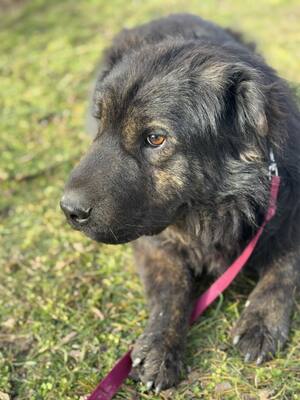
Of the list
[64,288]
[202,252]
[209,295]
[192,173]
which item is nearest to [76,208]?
[192,173]

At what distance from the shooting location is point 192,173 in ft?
10.9

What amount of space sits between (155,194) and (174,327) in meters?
0.89

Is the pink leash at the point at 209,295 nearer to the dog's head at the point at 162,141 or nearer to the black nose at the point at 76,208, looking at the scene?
the dog's head at the point at 162,141

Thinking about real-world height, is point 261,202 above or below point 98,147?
below

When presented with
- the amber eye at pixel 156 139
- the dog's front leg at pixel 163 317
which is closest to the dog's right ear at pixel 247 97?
the amber eye at pixel 156 139

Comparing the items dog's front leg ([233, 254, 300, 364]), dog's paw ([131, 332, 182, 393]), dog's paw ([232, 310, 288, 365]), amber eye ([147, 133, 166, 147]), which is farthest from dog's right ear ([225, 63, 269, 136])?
dog's paw ([131, 332, 182, 393])

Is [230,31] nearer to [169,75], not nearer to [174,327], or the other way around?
[169,75]

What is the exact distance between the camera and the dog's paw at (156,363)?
3.29 meters

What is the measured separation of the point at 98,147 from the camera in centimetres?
337

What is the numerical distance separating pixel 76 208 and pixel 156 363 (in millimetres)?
1072

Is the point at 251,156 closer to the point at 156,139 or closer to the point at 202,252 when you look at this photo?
the point at 156,139

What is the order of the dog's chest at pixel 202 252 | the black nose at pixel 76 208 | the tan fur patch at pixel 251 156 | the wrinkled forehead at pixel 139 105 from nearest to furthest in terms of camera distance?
the black nose at pixel 76 208
the wrinkled forehead at pixel 139 105
the tan fur patch at pixel 251 156
the dog's chest at pixel 202 252

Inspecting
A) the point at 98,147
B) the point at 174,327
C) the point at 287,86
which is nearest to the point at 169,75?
the point at 98,147

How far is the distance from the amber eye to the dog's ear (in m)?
0.50
